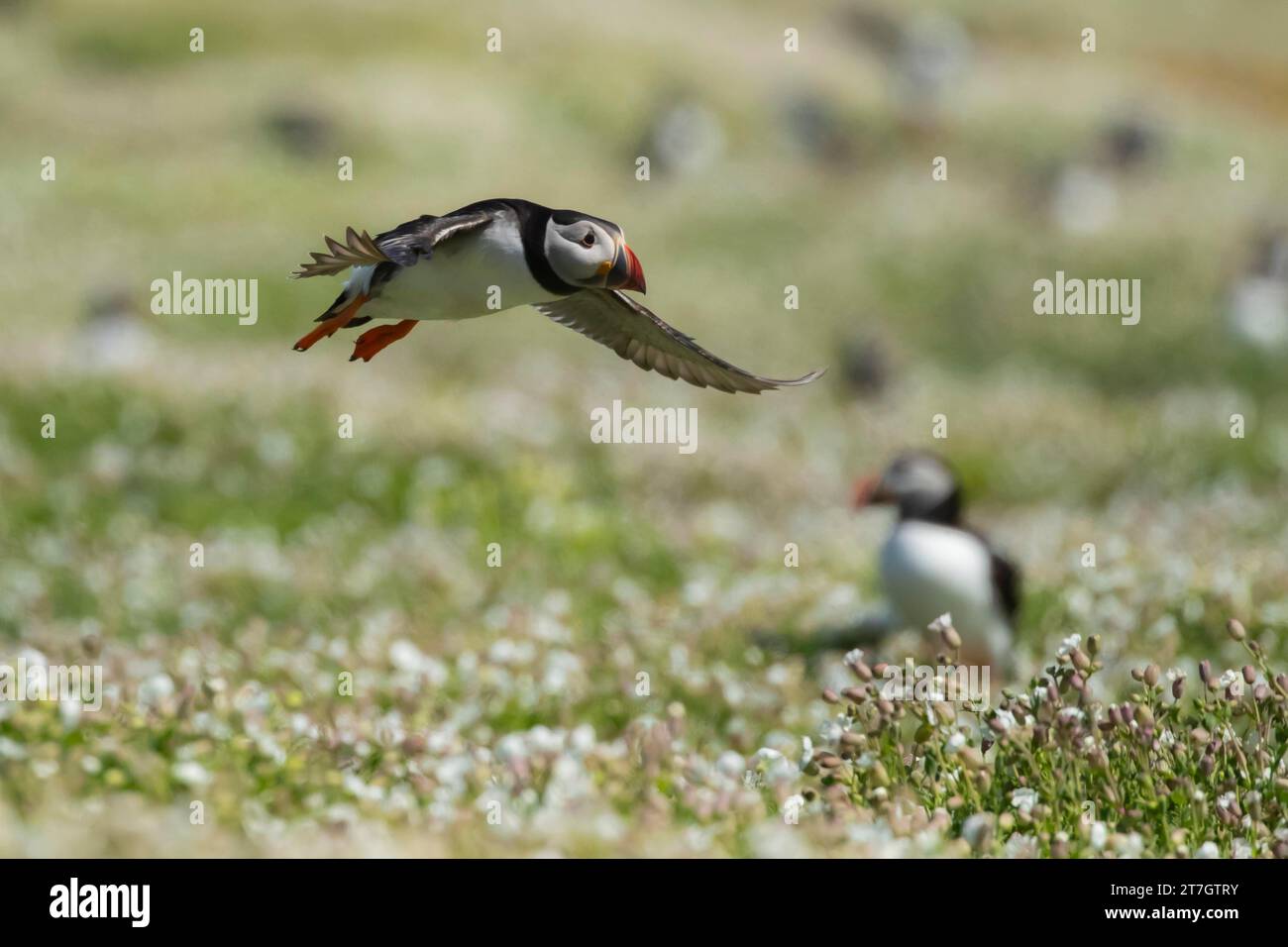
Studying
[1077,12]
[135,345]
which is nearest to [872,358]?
[135,345]

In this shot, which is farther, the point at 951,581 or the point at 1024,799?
the point at 951,581

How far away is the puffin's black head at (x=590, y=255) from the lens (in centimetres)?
441

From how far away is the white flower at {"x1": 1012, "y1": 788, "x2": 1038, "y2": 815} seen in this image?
5.08 meters

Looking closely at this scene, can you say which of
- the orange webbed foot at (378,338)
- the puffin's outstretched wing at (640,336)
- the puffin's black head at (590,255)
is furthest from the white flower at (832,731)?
the orange webbed foot at (378,338)

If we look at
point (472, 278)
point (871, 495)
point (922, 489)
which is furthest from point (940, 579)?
point (472, 278)

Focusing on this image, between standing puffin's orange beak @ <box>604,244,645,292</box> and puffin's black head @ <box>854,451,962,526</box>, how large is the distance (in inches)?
233

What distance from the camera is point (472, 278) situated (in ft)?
15.4

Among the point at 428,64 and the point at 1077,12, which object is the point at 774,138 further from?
the point at 1077,12

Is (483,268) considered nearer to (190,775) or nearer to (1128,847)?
(190,775)

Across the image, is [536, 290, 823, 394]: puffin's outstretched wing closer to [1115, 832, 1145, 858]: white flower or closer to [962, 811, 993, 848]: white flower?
[962, 811, 993, 848]: white flower

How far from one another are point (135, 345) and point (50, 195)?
2038 centimetres

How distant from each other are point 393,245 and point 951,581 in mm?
5721

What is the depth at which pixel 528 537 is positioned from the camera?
13.1 m

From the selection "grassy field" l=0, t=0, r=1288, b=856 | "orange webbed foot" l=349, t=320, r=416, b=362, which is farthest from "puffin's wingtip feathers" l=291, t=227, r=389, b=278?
"grassy field" l=0, t=0, r=1288, b=856
